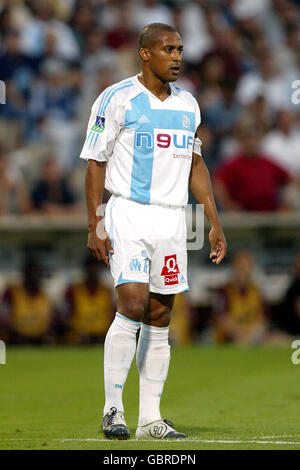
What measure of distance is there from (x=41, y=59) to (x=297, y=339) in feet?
21.2

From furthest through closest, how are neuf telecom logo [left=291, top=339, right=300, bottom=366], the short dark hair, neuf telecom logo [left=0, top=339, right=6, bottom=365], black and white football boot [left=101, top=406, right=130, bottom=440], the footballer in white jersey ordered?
neuf telecom logo [left=0, top=339, right=6, bottom=365]
neuf telecom logo [left=291, top=339, right=300, bottom=366]
the short dark hair
the footballer in white jersey
black and white football boot [left=101, top=406, right=130, bottom=440]

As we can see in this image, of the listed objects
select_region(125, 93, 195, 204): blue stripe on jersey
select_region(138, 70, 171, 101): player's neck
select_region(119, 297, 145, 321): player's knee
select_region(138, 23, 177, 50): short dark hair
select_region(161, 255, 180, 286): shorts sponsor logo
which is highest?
select_region(138, 23, 177, 50): short dark hair

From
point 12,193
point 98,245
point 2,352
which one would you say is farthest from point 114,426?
point 12,193

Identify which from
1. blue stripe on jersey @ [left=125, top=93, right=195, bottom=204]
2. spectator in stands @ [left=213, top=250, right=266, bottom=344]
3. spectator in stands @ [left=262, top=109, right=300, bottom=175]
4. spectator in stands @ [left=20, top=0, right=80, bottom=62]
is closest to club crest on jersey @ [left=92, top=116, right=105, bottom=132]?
blue stripe on jersey @ [left=125, top=93, right=195, bottom=204]

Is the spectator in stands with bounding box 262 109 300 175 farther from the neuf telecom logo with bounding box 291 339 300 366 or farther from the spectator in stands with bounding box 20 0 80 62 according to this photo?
the spectator in stands with bounding box 20 0 80 62

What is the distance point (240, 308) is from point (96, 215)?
819 centimetres

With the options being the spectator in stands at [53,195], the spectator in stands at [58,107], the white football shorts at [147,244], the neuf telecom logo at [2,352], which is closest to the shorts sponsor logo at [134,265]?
the white football shorts at [147,244]

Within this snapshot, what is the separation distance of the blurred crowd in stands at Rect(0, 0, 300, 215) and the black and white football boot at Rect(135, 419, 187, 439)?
8.40 meters

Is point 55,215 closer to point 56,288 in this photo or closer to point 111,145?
point 56,288

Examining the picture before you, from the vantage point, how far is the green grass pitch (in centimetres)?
600

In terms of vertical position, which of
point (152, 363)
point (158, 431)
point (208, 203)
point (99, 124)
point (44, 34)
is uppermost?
point (44, 34)

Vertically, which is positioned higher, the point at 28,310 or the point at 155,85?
the point at 155,85

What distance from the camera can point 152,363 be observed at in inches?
251

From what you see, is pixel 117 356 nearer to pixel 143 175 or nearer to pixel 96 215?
pixel 96 215
